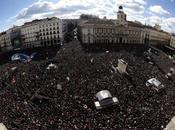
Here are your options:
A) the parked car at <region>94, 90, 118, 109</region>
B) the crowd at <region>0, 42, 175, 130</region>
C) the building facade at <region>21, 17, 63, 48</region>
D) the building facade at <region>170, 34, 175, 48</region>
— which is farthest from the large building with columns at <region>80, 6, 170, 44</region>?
the parked car at <region>94, 90, 118, 109</region>

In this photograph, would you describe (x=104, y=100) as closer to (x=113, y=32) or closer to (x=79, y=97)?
(x=79, y=97)

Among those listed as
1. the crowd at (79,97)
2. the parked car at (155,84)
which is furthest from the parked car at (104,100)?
the parked car at (155,84)

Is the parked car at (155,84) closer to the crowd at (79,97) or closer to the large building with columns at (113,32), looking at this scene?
the crowd at (79,97)

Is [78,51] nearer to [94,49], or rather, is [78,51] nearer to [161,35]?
[94,49]

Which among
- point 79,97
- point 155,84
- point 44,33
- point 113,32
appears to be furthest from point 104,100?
point 44,33

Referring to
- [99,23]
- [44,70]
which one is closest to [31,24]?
[99,23]
